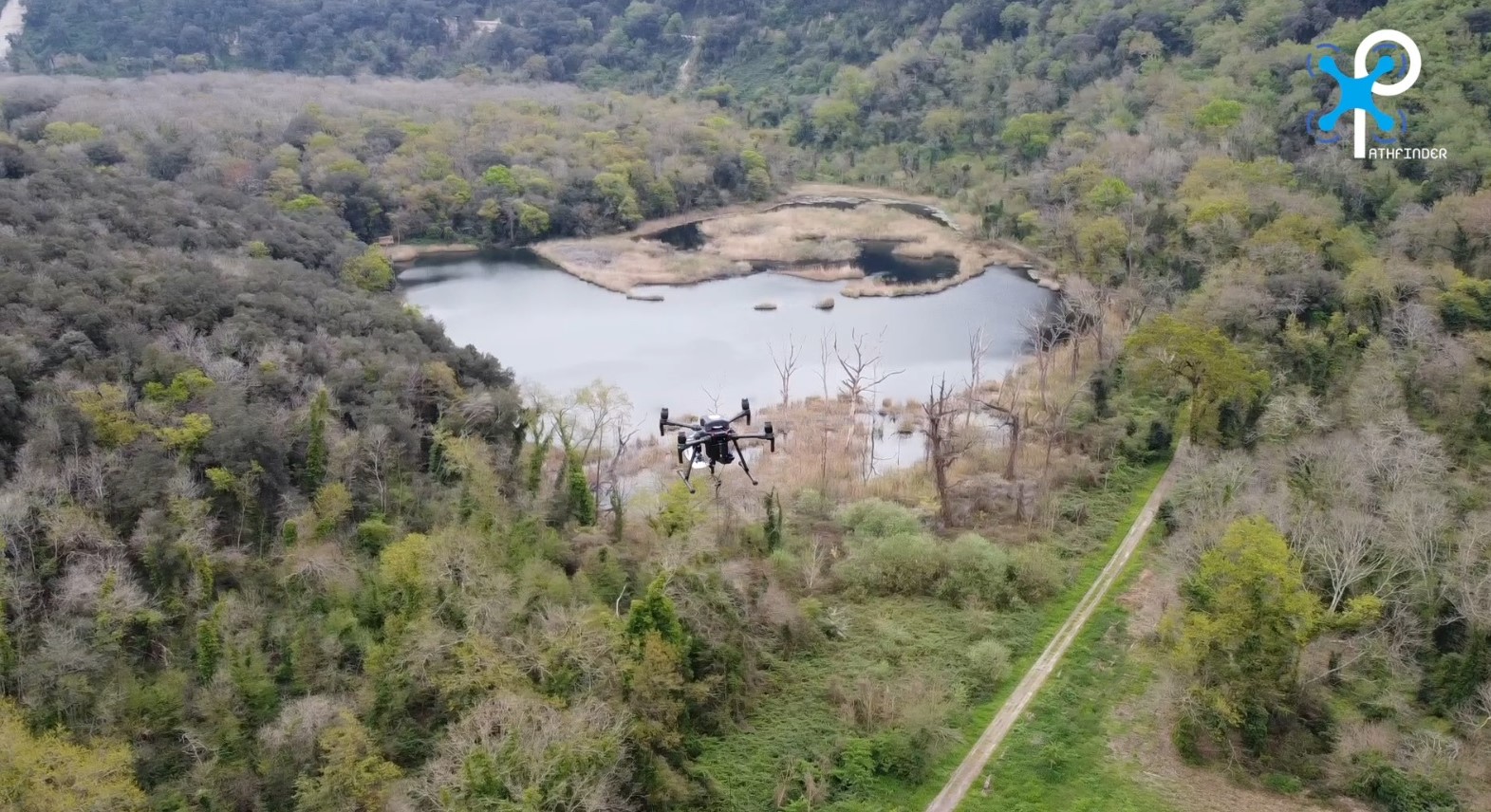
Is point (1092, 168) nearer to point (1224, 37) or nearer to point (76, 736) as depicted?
point (1224, 37)

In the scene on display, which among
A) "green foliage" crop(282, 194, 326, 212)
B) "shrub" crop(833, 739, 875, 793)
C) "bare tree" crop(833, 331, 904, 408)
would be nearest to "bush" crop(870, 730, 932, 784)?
"shrub" crop(833, 739, 875, 793)

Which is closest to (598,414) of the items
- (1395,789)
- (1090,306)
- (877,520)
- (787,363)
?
(877,520)

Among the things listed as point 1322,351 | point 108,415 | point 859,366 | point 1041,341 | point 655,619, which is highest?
point 108,415

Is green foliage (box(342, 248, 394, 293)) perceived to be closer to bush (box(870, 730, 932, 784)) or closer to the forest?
the forest

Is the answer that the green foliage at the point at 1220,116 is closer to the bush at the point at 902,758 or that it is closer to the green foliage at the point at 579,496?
the green foliage at the point at 579,496

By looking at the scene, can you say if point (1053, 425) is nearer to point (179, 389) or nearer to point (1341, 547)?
point (1341, 547)

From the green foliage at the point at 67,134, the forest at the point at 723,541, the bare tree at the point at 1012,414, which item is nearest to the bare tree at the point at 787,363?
the forest at the point at 723,541
